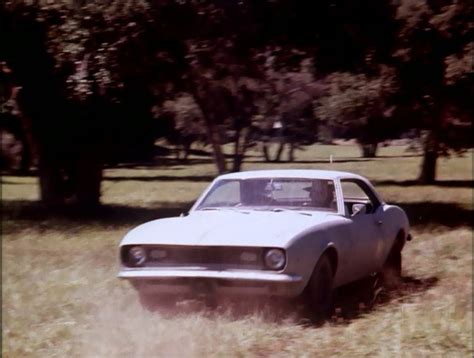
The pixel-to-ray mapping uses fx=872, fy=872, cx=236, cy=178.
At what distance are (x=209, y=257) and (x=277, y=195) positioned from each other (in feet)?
5.27

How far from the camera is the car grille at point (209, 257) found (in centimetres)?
702

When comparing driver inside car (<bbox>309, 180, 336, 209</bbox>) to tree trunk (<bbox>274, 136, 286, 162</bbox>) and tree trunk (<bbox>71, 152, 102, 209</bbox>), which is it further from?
tree trunk (<bbox>71, 152, 102, 209</bbox>)

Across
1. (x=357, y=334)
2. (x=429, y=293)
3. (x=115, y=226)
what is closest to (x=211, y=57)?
(x=115, y=226)

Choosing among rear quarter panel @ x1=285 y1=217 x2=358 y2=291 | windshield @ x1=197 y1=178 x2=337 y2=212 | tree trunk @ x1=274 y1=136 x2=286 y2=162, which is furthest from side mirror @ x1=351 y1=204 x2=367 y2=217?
tree trunk @ x1=274 y1=136 x2=286 y2=162

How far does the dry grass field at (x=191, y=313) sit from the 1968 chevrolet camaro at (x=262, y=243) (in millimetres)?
291

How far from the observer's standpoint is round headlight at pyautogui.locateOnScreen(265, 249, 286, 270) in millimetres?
6926

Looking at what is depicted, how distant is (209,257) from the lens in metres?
7.10

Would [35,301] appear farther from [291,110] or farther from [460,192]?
[460,192]

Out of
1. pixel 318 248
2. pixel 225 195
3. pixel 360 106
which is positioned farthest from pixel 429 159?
pixel 318 248

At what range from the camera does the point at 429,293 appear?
857 cm

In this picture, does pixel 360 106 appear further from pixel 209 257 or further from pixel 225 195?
pixel 209 257

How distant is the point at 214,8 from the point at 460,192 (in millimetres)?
11243

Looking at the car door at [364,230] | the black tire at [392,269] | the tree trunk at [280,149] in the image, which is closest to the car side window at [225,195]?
the car door at [364,230]

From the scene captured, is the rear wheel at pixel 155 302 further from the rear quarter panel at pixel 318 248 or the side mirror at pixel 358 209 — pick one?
the side mirror at pixel 358 209
